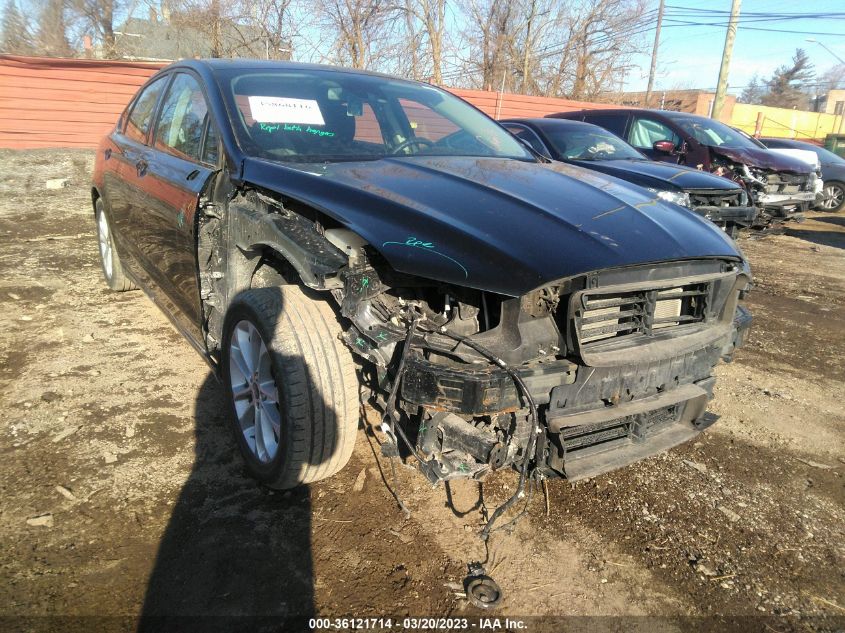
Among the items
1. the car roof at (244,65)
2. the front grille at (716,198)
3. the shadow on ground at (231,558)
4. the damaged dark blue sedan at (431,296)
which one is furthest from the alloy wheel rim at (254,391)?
the front grille at (716,198)

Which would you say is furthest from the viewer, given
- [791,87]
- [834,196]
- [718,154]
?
[791,87]

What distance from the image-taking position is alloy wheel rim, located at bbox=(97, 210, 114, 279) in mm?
4845

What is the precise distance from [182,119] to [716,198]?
5.60 metres

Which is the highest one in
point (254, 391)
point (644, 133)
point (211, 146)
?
point (644, 133)

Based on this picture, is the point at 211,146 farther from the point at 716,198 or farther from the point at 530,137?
the point at 716,198

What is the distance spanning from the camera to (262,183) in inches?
95.7

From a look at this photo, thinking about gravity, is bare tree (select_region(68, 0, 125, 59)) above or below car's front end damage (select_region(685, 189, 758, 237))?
Answer: above

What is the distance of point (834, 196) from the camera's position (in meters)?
12.3

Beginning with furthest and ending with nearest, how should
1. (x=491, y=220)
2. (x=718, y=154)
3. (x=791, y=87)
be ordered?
(x=791, y=87), (x=718, y=154), (x=491, y=220)

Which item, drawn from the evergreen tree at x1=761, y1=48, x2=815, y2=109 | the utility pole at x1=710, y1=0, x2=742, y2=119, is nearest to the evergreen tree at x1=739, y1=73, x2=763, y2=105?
the evergreen tree at x1=761, y1=48, x2=815, y2=109

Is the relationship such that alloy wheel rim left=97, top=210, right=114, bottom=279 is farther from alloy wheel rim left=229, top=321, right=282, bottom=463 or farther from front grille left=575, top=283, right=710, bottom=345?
front grille left=575, top=283, right=710, bottom=345

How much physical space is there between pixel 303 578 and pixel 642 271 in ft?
5.32

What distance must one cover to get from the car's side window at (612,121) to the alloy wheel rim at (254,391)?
25.3 feet

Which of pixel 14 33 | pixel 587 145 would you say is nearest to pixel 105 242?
pixel 587 145
